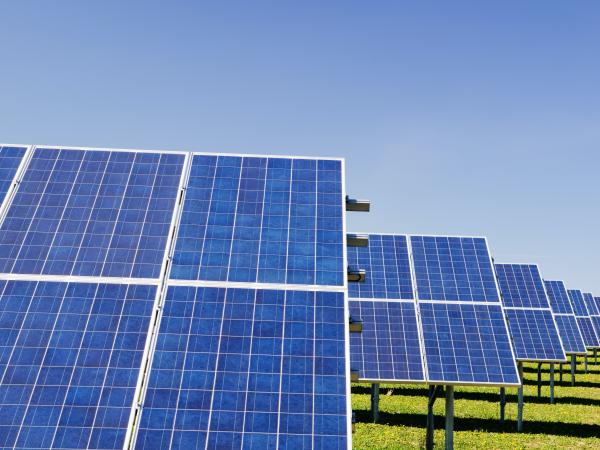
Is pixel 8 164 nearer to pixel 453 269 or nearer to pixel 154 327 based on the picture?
pixel 154 327

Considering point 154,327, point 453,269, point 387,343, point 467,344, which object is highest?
point 453,269

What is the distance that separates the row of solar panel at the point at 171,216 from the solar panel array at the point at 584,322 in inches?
1896

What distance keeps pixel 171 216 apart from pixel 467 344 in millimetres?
11382

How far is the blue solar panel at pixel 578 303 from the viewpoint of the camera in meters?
57.9

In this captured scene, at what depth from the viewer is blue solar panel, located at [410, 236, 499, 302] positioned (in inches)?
781

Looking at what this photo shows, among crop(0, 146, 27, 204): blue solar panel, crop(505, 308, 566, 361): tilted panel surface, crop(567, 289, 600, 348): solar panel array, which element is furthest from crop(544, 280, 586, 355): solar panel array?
crop(0, 146, 27, 204): blue solar panel

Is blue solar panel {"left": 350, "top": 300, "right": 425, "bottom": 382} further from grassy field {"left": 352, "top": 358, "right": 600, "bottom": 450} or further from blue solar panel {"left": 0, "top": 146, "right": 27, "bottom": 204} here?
blue solar panel {"left": 0, "top": 146, "right": 27, "bottom": 204}

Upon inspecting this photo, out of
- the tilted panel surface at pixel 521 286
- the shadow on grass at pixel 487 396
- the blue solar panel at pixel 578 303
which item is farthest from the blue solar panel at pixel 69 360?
the blue solar panel at pixel 578 303

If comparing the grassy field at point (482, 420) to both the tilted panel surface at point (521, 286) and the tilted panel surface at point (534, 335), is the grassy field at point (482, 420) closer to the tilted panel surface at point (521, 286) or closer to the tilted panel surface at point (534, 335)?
the tilted panel surface at point (534, 335)

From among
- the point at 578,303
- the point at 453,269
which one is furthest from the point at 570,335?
the point at 453,269

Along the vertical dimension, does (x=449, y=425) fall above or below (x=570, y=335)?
below

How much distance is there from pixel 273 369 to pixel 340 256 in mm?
2606

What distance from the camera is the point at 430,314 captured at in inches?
759

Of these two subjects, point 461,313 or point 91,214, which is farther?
point 461,313
